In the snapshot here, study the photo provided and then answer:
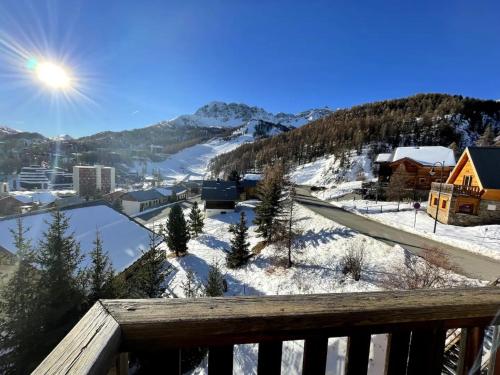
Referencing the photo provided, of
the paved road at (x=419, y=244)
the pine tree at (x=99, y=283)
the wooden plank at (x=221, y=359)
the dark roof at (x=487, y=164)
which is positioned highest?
the dark roof at (x=487, y=164)

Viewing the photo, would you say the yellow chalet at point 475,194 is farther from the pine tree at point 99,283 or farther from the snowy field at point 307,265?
the pine tree at point 99,283

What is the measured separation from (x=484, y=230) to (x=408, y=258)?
790 centimetres

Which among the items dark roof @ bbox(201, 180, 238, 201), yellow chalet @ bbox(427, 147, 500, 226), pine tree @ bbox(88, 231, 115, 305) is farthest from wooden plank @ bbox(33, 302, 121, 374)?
dark roof @ bbox(201, 180, 238, 201)

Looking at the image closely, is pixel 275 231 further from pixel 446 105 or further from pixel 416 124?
pixel 446 105

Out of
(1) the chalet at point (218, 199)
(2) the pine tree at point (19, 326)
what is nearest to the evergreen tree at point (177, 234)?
(1) the chalet at point (218, 199)

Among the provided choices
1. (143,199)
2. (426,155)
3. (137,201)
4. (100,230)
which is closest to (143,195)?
(143,199)

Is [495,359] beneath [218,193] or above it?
above

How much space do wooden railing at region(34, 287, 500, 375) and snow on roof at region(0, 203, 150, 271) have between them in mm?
15402

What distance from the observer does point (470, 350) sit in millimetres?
1478

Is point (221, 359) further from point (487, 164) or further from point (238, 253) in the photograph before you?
point (487, 164)

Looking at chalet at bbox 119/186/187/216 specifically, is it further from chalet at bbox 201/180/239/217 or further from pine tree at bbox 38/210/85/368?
pine tree at bbox 38/210/85/368

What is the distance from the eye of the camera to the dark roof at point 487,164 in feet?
72.0

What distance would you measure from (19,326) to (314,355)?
35.1 ft

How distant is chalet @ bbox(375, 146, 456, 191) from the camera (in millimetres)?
39250
